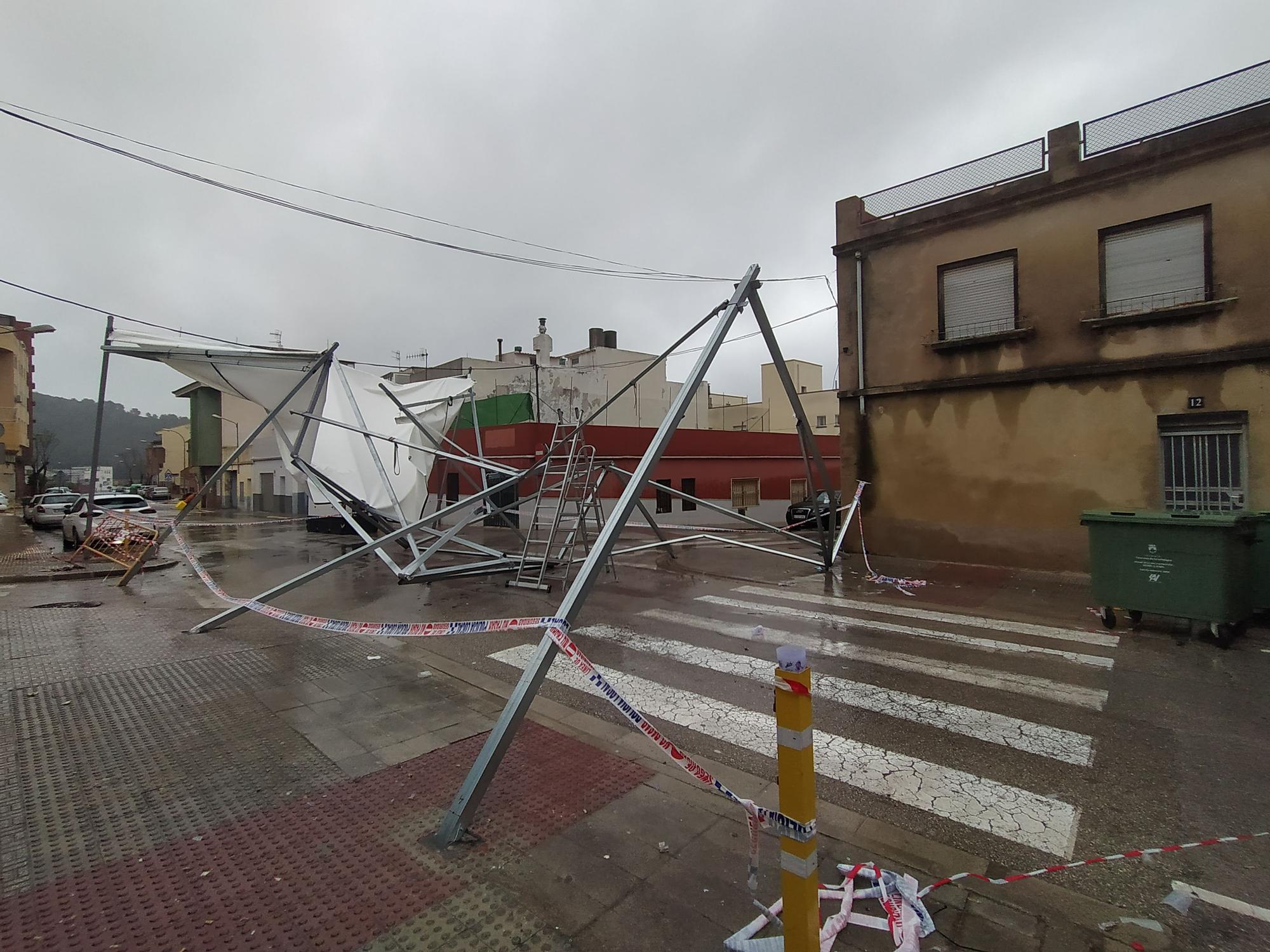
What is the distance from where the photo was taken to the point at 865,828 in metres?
3.39

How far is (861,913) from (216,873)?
294 cm

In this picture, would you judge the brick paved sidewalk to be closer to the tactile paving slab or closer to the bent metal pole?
the tactile paving slab

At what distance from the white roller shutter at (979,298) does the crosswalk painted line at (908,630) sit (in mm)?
6928

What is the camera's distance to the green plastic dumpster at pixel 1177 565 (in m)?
6.65

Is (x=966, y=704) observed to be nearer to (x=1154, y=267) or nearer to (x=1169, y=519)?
(x=1169, y=519)

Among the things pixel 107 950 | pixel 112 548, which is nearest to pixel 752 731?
pixel 107 950

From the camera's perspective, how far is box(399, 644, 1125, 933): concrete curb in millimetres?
2771

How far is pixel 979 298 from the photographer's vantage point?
12086 millimetres

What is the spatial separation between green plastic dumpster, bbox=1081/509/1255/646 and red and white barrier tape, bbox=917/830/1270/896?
443cm

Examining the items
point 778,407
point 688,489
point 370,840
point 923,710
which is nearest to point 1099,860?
point 923,710

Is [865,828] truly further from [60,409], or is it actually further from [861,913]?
[60,409]

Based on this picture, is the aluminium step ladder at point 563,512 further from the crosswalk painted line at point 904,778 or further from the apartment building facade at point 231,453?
the apartment building facade at point 231,453

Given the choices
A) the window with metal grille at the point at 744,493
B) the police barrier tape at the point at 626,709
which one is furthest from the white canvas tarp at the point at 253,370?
the window with metal grille at the point at 744,493

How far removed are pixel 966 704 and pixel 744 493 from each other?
58.0 feet
